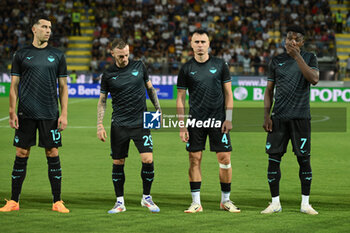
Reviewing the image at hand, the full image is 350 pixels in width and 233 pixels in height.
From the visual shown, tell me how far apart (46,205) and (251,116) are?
1448 cm

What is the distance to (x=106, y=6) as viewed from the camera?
37.5 meters

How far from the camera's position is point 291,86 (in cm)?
681

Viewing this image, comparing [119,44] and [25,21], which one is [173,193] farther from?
[25,21]

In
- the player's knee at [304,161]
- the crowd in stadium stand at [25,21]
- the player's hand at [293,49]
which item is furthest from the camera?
the crowd in stadium stand at [25,21]

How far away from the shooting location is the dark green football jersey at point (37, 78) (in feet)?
22.3

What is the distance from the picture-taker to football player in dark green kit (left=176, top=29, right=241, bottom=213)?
6.89m

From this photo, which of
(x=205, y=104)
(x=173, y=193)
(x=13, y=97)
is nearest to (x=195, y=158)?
(x=205, y=104)

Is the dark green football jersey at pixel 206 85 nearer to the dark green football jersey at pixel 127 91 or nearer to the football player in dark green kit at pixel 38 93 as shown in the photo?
the dark green football jersey at pixel 127 91

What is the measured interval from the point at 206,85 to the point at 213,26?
29.1 m

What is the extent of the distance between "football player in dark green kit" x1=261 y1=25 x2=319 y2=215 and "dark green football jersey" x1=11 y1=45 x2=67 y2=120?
2534mm

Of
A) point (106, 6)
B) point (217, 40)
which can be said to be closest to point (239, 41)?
point (217, 40)

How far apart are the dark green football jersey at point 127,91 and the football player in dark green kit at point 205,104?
473 mm

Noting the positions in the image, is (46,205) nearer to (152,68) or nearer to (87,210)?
(87,210)

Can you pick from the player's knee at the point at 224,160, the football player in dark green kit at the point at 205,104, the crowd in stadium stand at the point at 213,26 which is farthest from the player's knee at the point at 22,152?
the crowd in stadium stand at the point at 213,26
